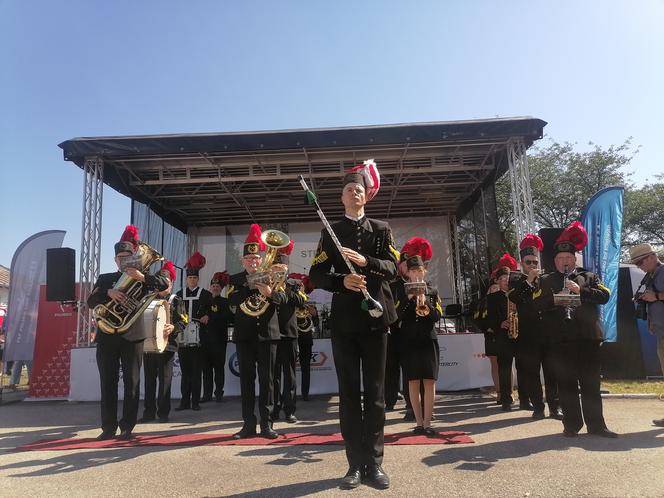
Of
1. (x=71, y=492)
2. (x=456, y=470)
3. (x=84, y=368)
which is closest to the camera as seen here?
(x=71, y=492)

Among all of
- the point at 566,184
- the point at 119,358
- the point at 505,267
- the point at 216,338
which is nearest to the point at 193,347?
the point at 216,338

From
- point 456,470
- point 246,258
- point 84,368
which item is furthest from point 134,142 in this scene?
point 456,470

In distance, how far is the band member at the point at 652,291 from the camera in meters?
5.41

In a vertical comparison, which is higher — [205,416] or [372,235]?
[372,235]

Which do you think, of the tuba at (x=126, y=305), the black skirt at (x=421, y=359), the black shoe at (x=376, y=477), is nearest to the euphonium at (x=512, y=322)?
the black skirt at (x=421, y=359)

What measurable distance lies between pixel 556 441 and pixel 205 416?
15.1ft

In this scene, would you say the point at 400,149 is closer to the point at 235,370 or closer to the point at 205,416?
the point at 235,370

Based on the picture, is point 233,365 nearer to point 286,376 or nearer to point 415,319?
point 286,376

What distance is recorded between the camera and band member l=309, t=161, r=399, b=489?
10.3ft

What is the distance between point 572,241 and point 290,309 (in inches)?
133

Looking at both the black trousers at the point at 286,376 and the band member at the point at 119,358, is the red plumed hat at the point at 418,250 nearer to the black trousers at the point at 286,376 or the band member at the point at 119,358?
the black trousers at the point at 286,376

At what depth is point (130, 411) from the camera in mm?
4934

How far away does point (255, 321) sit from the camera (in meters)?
4.88

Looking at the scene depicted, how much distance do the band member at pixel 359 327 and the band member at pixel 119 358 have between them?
2.57m
